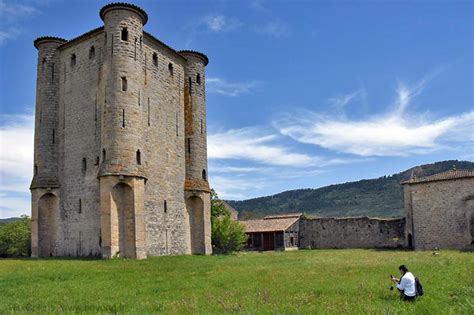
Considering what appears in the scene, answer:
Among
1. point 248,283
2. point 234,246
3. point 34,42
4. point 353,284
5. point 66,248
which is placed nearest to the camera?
point 353,284

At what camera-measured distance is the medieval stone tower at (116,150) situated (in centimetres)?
2936

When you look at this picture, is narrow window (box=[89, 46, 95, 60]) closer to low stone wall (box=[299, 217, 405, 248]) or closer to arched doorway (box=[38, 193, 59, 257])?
arched doorway (box=[38, 193, 59, 257])

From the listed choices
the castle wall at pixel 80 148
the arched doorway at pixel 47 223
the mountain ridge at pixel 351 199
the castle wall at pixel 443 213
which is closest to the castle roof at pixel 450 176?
the castle wall at pixel 443 213

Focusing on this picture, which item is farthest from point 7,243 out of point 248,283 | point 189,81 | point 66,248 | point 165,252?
point 248,283

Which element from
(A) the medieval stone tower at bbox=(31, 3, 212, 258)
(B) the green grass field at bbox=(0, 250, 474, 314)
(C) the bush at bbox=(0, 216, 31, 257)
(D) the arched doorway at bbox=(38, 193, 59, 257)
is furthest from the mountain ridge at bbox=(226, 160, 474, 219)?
(B) the green grass field at bbox=(0, 250, 474, 314)

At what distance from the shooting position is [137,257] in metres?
28.5

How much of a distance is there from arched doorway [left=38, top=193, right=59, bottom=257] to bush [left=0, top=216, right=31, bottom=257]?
11.1 meters

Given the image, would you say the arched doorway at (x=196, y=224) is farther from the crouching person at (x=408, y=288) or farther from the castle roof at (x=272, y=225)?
the crouching person at (x=408, y=288)

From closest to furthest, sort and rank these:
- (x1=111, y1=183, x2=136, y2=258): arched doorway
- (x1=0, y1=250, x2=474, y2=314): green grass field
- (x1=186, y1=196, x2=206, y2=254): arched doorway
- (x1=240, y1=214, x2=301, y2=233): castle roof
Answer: (x1=0, y1=250, x2=474, y2=314): green grass field < (x1=111, y1=183, x2=136, y2=258): arched doorway < (x1=186, y1=196, x2=206, y2=254): arched doorway < (x1=240, y1=214, x2=301, y2=233): castle roof

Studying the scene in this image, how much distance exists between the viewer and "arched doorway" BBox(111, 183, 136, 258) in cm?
2861

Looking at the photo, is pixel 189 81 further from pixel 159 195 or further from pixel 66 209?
pixel 66 209

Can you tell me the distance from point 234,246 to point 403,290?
30.4 meters

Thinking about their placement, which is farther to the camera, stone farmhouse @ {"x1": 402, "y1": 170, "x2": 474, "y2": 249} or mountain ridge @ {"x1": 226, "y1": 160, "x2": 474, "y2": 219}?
mountain ridge @ {"x1": 226, "y1": 160, "x2": 474, "y2": 219}

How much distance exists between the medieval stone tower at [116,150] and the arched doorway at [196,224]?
78 millimetres
